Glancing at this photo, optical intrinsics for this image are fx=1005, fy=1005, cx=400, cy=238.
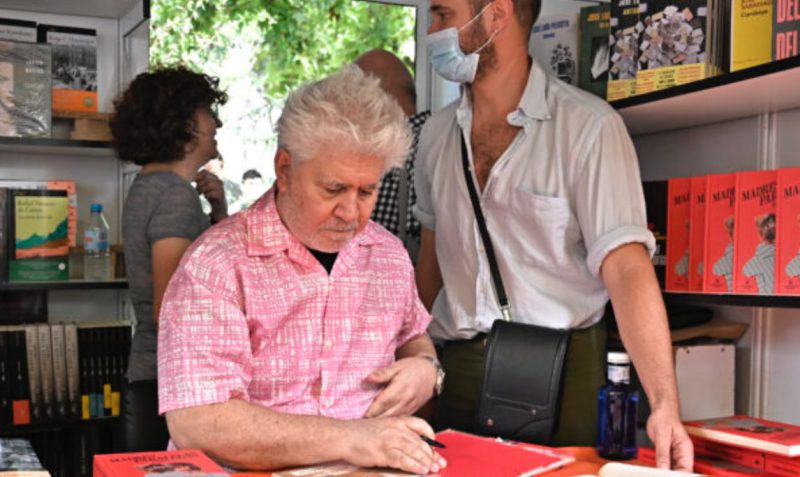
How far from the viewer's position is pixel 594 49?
280 cm

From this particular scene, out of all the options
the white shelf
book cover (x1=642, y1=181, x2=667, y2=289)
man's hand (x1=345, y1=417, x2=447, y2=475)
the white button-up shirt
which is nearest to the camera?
man's hand (x1=345, y1=417, x2=447, y2=475)

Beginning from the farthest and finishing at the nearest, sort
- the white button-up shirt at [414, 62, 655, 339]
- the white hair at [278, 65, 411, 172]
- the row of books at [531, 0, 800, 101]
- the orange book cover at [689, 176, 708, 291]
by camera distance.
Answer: the orange book cover at [689, 176, 708, 291]
the white button-up shirt at [414, 62, 655, 339]
the row of books at [531, 0, 800, 101]
the white hair at [278, 65, 411, 172]

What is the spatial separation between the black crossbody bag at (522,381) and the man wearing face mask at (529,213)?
0.12 feet

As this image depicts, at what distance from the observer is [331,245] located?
6.31 ft

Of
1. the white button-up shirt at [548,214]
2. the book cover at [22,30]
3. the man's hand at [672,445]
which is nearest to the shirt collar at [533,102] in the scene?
the white button-up shirt at [548,214]

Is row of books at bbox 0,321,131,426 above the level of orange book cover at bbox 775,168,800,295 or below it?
below

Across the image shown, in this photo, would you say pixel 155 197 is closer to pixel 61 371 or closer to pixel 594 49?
pixel 61 371

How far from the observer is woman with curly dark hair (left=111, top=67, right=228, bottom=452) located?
261 cm

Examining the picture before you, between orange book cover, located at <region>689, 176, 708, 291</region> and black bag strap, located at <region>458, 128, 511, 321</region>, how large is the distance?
460mm

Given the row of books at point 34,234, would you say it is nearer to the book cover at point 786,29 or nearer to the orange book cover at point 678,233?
the orange book cover at point 678,233

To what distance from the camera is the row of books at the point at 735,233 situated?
223 cm

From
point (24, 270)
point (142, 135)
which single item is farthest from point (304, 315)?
point (24, 270)

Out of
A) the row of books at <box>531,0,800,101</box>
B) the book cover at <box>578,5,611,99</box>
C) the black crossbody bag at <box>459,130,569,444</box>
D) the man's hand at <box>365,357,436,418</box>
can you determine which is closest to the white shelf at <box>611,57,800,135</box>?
the row of books at <box>531,0,800,101</box>

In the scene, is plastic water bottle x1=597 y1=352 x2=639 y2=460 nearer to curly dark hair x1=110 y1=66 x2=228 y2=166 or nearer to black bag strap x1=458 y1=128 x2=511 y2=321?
black bag strap x1=458 y1=128 x2=511 y2=321
